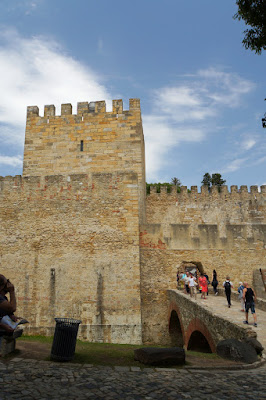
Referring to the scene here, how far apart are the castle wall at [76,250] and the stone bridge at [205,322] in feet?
6.56

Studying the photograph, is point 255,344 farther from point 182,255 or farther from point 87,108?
point 87,108

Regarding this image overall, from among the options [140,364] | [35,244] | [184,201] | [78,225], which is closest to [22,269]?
[35,244]

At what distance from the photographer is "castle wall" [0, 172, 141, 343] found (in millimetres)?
13438

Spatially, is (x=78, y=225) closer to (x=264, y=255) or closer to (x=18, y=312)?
(x=18, y=312)

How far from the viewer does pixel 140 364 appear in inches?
232

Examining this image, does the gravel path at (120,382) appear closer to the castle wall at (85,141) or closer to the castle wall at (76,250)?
the castle wall at (76,250)

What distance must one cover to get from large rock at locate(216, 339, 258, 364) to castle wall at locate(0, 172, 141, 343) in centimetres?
712

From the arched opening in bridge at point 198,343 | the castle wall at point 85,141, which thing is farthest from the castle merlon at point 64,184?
the arched opening in bridge at point 198,343

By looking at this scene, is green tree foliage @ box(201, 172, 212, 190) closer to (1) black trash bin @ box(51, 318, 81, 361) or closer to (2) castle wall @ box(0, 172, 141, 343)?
(2) castle wall @ box(0, 172, 141, 343)

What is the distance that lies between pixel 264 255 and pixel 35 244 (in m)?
11.6

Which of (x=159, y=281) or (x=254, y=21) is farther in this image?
(x=159, y=281)

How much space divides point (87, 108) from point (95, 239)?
26.9 feet

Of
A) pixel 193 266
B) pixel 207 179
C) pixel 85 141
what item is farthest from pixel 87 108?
pixel 207 179

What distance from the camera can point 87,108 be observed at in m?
18.3
